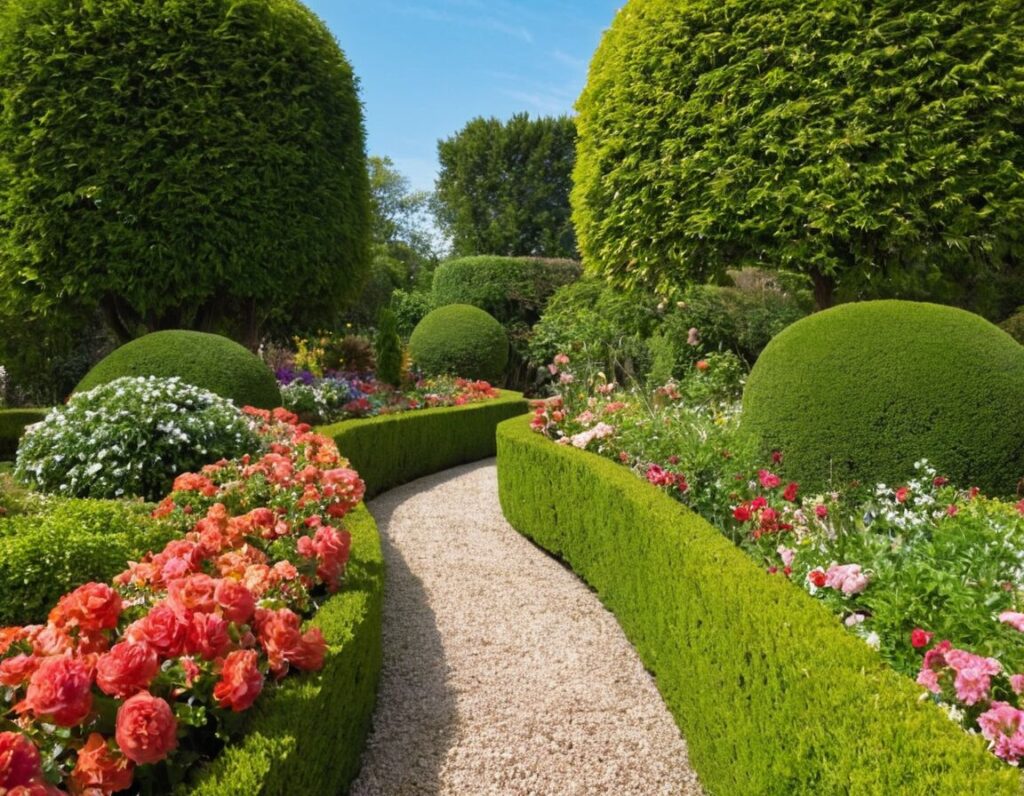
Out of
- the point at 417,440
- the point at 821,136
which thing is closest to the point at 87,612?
the point at 417,440

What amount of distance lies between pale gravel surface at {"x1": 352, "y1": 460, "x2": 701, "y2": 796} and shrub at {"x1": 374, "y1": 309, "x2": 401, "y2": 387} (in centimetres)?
704

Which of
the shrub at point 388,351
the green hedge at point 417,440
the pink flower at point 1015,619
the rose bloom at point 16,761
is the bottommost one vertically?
the green hedge at point 417,440

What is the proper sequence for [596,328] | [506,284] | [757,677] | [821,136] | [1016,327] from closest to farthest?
[757,677] → [821,136] → [1016,327] → [596,328] → [506,284]

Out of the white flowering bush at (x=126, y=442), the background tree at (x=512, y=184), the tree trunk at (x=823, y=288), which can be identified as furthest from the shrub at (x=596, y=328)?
the background tree at (x=512, y=184)

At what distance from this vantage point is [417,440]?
949 cm

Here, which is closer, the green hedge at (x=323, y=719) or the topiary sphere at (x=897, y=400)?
the green hedge at (x=323, y=719)

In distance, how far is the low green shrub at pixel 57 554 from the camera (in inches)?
113

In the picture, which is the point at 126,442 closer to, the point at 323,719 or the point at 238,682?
the point at 323,719

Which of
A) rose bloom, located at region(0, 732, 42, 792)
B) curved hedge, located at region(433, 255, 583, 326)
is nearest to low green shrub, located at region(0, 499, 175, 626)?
rose bloom, located at region(0, 732, 42, 792)

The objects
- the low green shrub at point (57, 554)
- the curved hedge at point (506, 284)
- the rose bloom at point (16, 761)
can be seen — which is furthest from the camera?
the curved hedge at point (506, 284)

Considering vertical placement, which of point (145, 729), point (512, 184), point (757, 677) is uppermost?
point (512, 184)

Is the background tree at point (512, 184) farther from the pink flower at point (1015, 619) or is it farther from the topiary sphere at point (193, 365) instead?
the pink flower at point (1015, 619)

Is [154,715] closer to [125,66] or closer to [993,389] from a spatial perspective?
[993,389]

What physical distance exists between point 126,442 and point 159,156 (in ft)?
18.1
